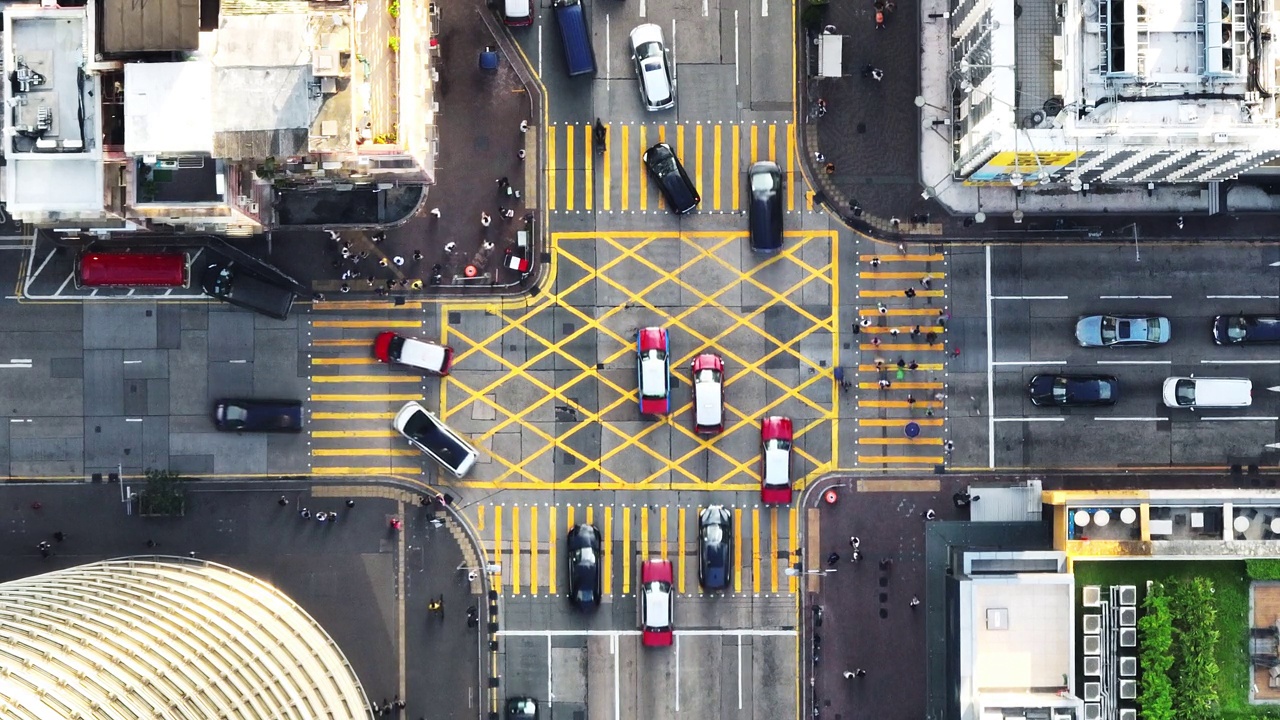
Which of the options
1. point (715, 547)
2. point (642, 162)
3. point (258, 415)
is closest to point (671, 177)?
point (642, 162)

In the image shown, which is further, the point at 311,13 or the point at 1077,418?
the point at 1077,418

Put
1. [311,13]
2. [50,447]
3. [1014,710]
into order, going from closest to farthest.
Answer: [311,13], [1014,710], [50,447]

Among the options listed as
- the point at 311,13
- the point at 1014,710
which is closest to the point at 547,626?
the point at 1014,710

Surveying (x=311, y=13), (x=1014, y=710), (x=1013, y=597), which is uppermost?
(x=311, y=13)

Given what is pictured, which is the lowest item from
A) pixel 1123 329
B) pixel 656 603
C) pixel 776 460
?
pixel 656 603

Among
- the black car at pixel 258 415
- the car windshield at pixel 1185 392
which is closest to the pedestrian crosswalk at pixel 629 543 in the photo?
the black car at pixel 258 415

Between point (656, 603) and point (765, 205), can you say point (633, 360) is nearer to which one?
point (765, 205)

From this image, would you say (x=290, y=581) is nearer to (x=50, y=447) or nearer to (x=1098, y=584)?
(x=50, y=447)
